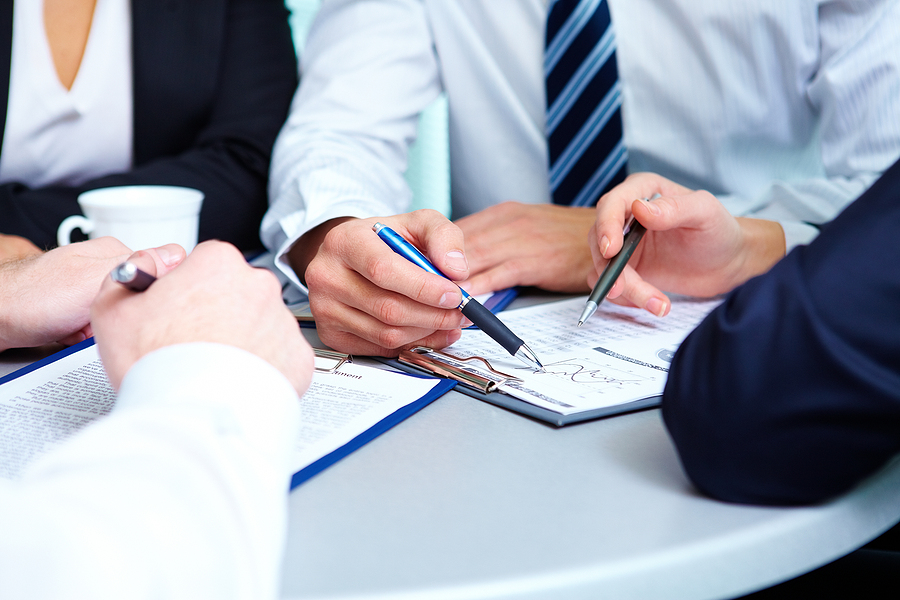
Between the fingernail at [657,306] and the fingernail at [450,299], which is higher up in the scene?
the fingernail at [450,299]

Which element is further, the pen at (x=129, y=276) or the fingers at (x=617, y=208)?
the fingers at (x=617, y=208)

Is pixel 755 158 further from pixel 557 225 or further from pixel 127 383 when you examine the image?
pixel 127 383

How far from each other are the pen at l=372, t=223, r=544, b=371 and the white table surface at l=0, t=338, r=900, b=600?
0.13 metres

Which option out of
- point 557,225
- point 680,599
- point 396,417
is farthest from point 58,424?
point 557,225

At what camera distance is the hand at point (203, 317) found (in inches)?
17.1

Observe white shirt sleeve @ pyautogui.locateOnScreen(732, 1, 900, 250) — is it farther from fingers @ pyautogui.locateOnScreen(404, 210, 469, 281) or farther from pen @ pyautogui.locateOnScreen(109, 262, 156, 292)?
pen @ pyautogui.locateOnScreen(109, 262, 156, 292)

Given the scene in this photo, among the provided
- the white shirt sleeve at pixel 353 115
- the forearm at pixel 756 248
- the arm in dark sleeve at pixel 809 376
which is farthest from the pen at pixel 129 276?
the forearm at pixel 756 248

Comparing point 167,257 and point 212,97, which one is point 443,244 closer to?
point 167,257

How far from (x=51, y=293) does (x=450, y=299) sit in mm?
366

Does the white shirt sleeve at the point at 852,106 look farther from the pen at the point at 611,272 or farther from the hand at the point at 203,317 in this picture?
the hand at the point at 203,317

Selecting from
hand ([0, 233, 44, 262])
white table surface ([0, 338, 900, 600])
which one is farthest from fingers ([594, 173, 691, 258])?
hand ([0, 233, 44, 262])

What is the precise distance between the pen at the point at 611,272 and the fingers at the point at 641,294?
20mm

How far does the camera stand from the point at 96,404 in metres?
0.53

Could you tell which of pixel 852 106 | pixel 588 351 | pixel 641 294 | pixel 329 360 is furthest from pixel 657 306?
pixel 852 106
